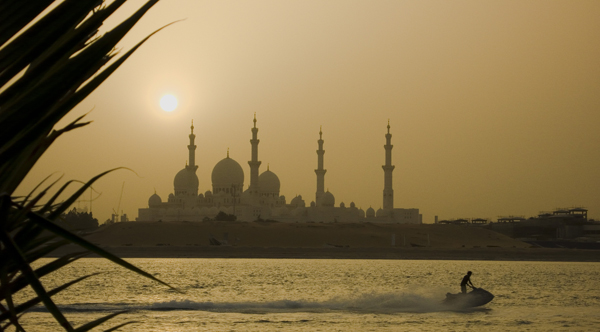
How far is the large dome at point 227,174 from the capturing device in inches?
4163

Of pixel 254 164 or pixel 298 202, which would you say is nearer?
pixel 254 164

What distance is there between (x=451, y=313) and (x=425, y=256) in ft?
137

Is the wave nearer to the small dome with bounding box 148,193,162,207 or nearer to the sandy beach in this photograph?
the sandy beach

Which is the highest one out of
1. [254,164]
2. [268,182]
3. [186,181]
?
[254,164]

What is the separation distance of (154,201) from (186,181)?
6338mm

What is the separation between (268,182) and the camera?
10769 cm

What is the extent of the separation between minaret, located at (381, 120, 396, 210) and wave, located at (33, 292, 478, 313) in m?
73.1

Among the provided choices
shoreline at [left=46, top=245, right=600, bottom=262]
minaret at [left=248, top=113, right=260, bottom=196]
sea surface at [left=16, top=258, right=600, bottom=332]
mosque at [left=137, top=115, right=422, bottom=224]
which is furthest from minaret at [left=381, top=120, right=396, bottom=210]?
sea surface at [left=16, top=258, right=600, bottom=332]

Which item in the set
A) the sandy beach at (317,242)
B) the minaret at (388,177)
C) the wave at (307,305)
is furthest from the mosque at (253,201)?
the wave at (307,305)

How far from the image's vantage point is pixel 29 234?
82.9 inches

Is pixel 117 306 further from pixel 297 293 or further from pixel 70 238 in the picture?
pixel 70 238

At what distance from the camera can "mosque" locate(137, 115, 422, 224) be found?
99750mm

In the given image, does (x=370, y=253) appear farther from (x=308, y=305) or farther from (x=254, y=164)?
(x=308, y=305)

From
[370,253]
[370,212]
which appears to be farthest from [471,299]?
[370,212]
